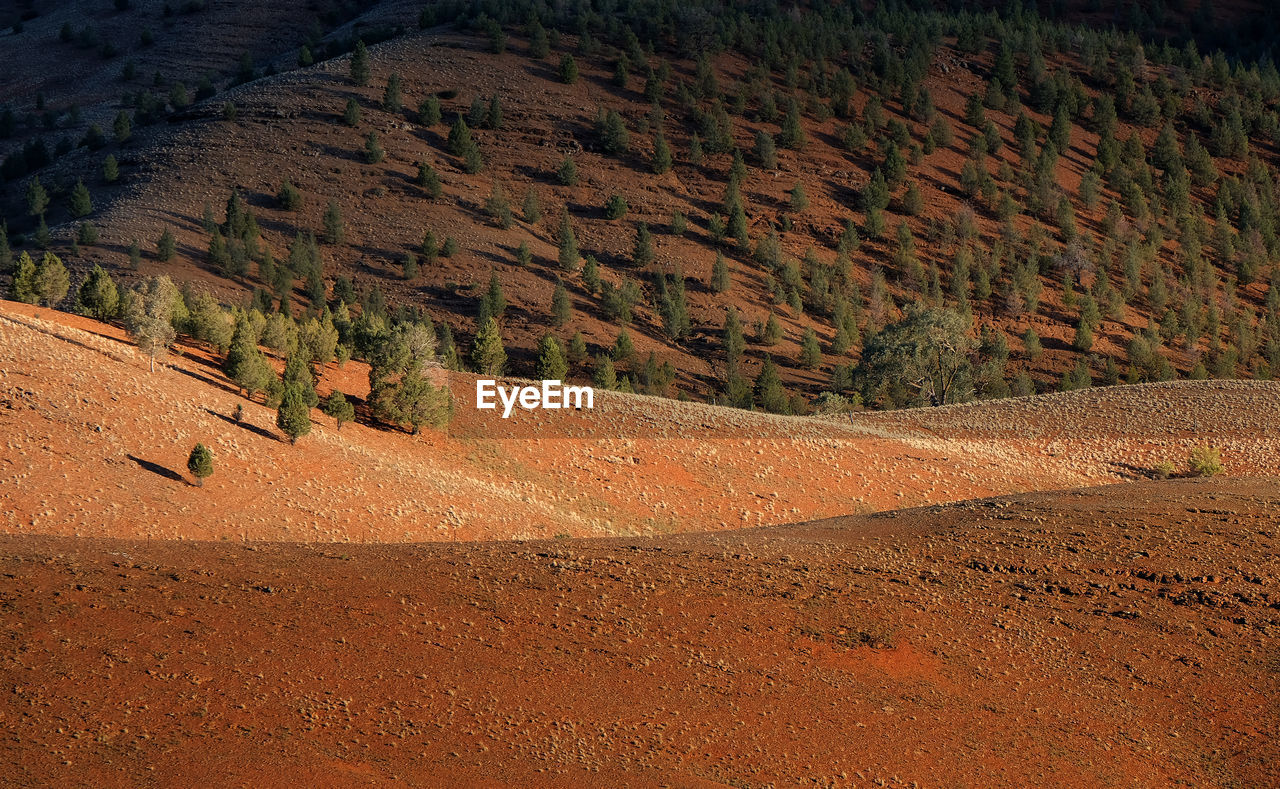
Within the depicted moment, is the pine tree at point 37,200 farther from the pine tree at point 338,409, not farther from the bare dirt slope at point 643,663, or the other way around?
the bare dirt slope at point 643,663

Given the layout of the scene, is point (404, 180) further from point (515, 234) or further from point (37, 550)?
point (37, 550)

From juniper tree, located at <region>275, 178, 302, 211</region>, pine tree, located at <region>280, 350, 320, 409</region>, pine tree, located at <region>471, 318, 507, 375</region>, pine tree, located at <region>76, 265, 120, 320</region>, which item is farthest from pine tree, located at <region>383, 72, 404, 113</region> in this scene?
pine tree, located at <region>280, 350, 320, 409</region>

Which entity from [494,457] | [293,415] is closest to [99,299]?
[293,415]

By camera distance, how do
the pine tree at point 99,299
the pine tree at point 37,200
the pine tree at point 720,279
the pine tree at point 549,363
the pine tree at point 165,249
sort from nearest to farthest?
the pine tree at point 99,299, the pine tree at point 549,363, the pine tree at point 165,249, the pine tree at point 37,200, the pine tree at point 720,279

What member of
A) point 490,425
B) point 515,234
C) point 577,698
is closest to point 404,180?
point 515,234

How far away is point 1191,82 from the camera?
12238cm

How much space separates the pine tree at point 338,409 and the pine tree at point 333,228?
51.4 m

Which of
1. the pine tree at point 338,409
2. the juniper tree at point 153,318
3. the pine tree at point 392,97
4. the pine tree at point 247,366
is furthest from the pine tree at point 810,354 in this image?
the pine tree at point 247,366

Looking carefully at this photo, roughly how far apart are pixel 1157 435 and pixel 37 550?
3846 centimetres

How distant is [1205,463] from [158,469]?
3126 cm

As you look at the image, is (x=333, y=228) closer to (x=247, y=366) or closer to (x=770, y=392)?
(x=770, y=392)

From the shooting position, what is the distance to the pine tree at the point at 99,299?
39.0 metres

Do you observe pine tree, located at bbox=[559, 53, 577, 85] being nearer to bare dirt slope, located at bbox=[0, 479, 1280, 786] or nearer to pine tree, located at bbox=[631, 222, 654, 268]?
pine tree, located at bbox=[631, 222, 654, 268]

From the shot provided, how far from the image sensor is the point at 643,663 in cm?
1573
